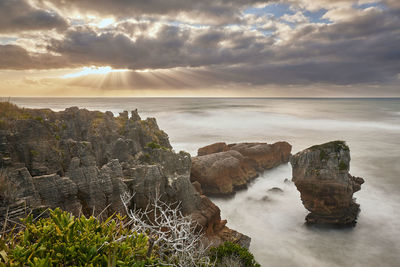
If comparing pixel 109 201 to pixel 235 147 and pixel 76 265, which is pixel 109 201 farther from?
pixel 235 147

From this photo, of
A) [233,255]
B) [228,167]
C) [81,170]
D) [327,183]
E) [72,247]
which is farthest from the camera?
[228,167]

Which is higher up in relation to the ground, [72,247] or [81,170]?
[72,247]

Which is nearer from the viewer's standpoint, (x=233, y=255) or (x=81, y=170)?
(x=233, y=255)

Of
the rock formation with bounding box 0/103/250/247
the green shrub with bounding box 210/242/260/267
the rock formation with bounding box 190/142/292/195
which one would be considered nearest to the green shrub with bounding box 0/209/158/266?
the rock formation with bounding box 0/103/250/247

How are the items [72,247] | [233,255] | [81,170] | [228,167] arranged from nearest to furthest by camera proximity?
1. [72,247]
2. [233,255]
3. [81,170]
4. [228,167]

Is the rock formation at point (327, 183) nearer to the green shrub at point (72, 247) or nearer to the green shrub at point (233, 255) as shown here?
the green shrub at point (233, 255)

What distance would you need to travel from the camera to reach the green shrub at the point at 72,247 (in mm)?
5523

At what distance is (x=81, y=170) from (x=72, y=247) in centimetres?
1273

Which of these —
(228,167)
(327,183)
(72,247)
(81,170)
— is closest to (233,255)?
(81,170)

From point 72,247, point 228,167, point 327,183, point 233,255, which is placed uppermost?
point 72,247

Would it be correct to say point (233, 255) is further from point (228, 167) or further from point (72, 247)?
point (228, 167)

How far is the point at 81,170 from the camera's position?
17078mm

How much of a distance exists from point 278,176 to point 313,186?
22.2 metres

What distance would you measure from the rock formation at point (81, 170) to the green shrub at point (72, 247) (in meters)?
4.79
